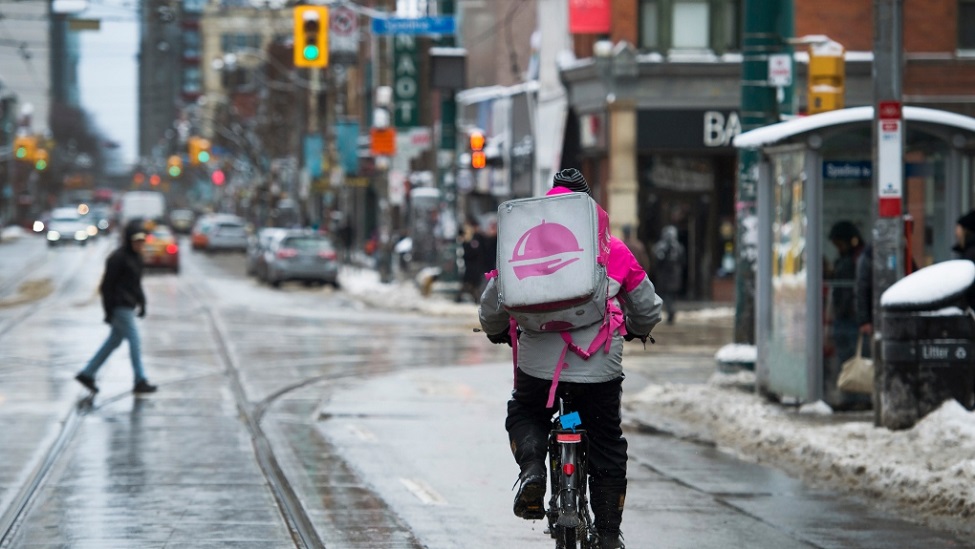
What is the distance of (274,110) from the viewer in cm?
9594

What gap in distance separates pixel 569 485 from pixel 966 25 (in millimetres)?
30107

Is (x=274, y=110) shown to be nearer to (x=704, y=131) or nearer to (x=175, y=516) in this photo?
(x=704, y=131)

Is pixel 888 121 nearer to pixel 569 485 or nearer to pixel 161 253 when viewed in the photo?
pixel 569 485

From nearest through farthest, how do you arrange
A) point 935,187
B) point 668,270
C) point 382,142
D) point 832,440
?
1. point 832,440
2. point 935,187
3. point 668,270
4. point 382,142

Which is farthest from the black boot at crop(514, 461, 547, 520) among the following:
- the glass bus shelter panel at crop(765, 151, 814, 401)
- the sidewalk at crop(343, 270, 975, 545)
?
the glass bus shelter panel at crop(765, 151, 814, 401)

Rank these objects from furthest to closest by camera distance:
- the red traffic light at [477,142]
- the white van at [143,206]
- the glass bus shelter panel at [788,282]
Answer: the white van at [143,206], the red traffic light at [477,142], the glass bus shelter panel at [788,282]

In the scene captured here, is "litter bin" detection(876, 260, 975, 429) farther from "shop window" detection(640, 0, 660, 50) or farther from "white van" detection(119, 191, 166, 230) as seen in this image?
"white van" detection(119, 191, 166, 230)

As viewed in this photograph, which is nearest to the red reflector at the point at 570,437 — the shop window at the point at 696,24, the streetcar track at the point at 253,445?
the streetcar track at the point at 253,445

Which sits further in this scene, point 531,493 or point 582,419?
point 582,419

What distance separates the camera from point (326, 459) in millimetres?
12969

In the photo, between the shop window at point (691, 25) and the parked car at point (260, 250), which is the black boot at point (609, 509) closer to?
the shop window at point (691, 25)

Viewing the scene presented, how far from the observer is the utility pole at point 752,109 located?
57.6ft

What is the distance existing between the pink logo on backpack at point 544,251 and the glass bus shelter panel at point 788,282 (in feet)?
26.7

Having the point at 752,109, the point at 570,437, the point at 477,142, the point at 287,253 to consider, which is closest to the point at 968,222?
the point at 752,109
